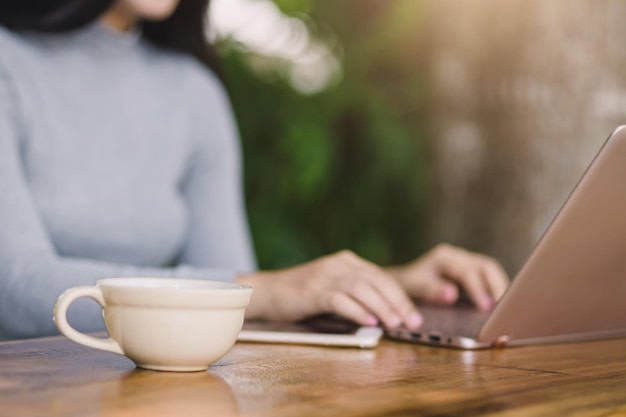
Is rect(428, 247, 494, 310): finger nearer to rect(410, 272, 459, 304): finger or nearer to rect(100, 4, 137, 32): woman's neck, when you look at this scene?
rect(410, 272, 459, 304): finger

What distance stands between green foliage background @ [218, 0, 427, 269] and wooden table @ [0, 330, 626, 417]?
2558mm

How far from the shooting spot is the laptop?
808 millimetres

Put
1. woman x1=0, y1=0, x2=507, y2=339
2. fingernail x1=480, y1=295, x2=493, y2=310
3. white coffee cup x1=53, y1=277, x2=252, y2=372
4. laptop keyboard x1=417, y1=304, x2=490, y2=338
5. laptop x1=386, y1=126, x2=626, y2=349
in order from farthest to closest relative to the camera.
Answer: fingernail x1=480, y1=295, x2=493, y2=310, woman x1=0, y1=0, x2=507, y2=339, laptop keyboard x1=417, y1=304, x2=490, y2=338, laptop x1=386, y1=126, x2=626, y2=349, white coffee cup x1=53, y1=277, x2=252, y2=372

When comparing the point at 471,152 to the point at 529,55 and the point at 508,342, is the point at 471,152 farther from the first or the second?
the point at 508,342

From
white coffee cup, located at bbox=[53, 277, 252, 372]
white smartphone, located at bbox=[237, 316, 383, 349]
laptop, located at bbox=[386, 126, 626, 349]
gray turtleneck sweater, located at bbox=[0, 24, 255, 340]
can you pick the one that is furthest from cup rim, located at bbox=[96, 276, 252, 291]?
gray turtleneck sweater, located at bbox=[0, 24, 255, 340]

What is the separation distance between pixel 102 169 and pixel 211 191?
1.14 feet

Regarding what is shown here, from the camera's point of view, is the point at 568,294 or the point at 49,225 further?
the point at 49,225

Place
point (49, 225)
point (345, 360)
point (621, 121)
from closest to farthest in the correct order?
point (345, 360) < point (49, 225) < point (621, 121)

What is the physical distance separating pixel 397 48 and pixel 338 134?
45 centimetres

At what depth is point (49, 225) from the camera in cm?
148

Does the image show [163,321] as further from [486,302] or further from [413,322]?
[486,302]

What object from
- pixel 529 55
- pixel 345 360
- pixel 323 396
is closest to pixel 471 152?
pixel 529 55

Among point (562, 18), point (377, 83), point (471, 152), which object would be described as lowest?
point (471, 152)

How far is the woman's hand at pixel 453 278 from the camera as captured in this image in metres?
1.40
